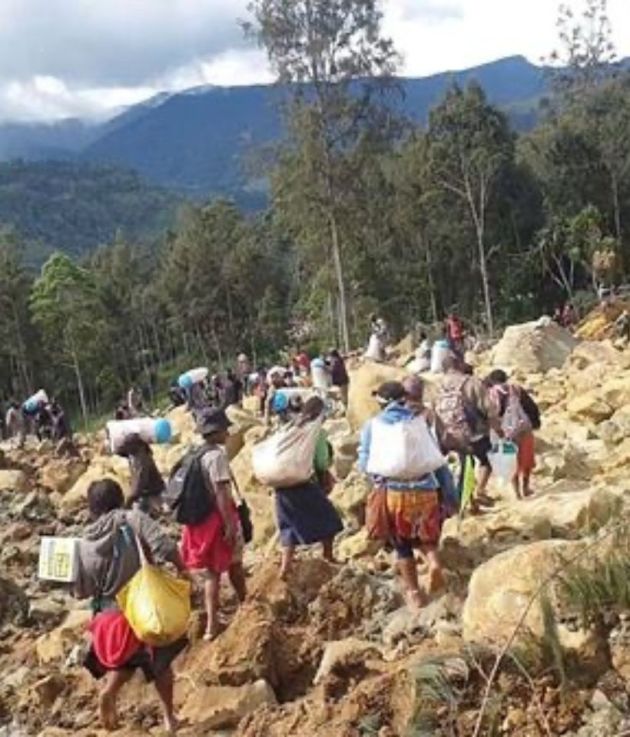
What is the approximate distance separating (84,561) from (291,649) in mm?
1254


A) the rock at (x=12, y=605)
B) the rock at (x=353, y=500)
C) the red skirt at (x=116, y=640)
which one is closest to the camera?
the red skirt at (x=116, y=640)

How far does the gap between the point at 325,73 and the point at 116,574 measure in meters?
22.8

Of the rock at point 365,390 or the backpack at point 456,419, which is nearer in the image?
the backpack at point 456,419

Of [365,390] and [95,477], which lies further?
[95,477]

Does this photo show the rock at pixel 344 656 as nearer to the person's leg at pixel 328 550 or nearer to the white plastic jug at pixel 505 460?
the person's leg at pixel 328 550

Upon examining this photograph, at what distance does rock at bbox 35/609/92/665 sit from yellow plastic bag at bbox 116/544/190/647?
185 centimetres

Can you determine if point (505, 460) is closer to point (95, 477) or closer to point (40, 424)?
point (95, 477)

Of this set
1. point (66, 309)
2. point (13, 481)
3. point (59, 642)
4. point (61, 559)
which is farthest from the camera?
point (66, 309)

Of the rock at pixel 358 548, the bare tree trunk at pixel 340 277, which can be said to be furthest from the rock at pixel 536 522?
the bare tree trunk at pixel 340 277

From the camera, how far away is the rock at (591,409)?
12648 millimetres

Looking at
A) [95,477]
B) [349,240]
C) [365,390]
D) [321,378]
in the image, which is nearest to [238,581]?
[365,390]

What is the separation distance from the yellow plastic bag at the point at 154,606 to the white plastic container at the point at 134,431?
263 centimetres

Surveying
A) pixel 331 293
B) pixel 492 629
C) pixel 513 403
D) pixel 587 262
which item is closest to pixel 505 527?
pixel 513 403

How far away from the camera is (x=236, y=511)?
6613 millimetres
